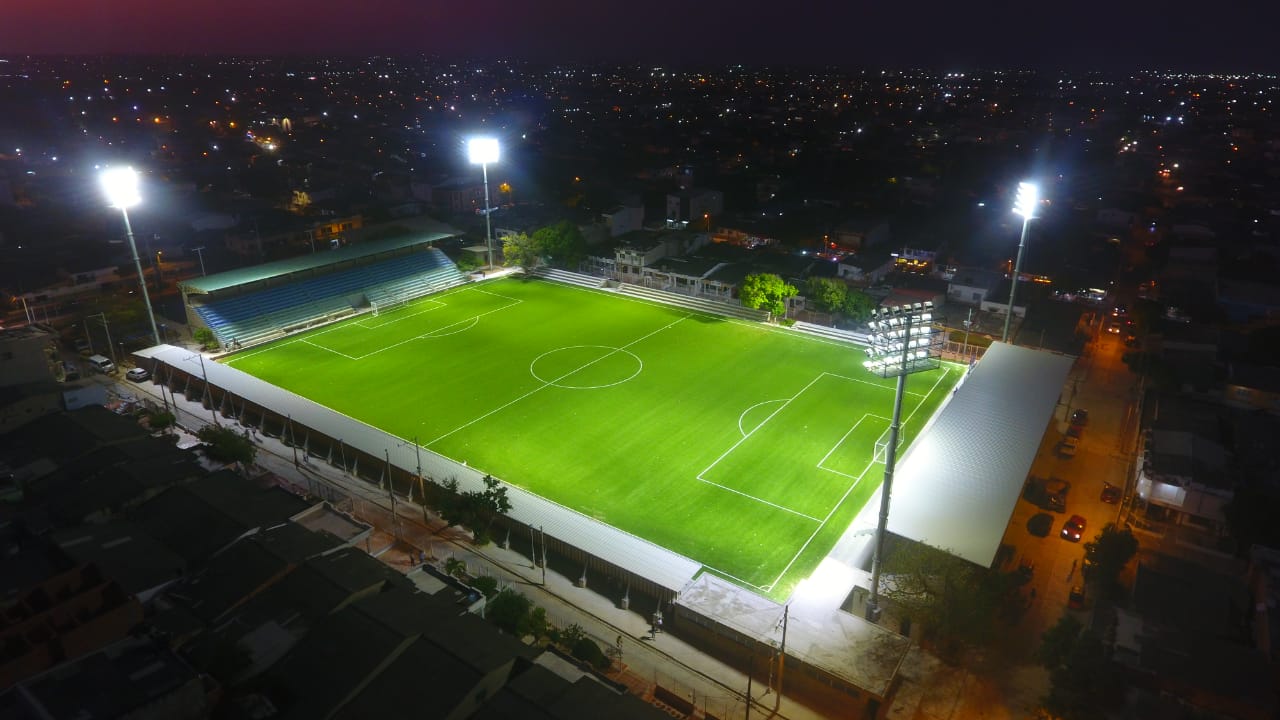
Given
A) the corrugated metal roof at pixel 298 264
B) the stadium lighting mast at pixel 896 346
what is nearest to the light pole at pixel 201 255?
the corrugated metal roof at pixel 298 264

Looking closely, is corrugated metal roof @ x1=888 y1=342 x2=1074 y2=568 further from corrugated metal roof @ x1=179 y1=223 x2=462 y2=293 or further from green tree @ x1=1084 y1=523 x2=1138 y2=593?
corrugated metal roof @ x1=179 y1=223 x2=462 y2=293

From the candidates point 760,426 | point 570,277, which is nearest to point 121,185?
point 570,277

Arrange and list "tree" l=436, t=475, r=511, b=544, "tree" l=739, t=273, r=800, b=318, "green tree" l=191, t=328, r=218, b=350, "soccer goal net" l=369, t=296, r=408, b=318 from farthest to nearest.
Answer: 1. "soccer goal net" l=369, t=296, r=408, b=318
2. "tree" l=739, t=273, r=800, b=318
3. "green tree" l=191, t=328, r=218, b=350
4. "tree" l=436, t=475, r=511, b=544

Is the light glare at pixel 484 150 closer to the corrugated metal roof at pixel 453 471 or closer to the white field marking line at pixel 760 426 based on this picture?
the corrugated metal roof at pixel 453 471

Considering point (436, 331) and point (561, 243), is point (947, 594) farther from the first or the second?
point (561, 243)

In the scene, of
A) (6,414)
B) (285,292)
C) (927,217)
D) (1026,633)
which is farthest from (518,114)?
(1026,633)

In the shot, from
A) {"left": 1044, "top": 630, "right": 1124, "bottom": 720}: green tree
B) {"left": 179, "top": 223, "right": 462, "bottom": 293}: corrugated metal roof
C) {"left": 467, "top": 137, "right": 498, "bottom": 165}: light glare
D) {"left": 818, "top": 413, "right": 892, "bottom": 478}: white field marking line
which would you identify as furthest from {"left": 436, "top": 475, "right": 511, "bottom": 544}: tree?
{"left": 467, "top": 137, "right": 498, "bottom": 165}: light glare

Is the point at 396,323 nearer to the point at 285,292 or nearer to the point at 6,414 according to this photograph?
the point at 285,292
